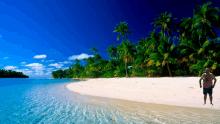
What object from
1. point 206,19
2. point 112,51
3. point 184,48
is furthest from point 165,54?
point 112,51

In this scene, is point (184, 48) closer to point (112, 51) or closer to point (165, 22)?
point (165, 22)

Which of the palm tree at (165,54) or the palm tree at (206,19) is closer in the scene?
the palm tree at (206,19)

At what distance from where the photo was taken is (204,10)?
1758 cm

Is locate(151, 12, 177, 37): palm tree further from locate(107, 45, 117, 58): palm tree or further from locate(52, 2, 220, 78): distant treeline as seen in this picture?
locate(107, 45, 117, 58): palm tree

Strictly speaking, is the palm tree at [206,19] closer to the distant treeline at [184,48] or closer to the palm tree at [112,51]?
the distant treeline at [184,48]

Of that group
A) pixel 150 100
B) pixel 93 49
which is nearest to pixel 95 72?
pixel 93 49

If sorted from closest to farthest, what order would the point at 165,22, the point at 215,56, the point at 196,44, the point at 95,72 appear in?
the point at 215,56 → the point at 196,44 → the point at 165,22 → the point at 95,72

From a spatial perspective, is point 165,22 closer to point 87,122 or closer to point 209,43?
point 209,43

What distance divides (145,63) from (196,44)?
31.1 ft

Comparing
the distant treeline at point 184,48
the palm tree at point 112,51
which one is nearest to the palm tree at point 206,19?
the distant treeline at point 184,48

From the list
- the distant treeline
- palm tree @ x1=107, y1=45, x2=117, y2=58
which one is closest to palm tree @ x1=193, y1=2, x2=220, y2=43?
the distant treeline

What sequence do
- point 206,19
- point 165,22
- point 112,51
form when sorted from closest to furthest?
point 206,19 < point 165,22 < point 112,51

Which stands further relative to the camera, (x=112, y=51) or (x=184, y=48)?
(x=112, y=51)

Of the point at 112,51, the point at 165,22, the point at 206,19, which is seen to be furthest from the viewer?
the point at 112,51
